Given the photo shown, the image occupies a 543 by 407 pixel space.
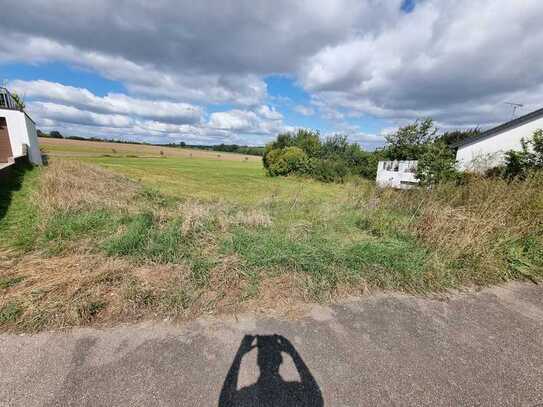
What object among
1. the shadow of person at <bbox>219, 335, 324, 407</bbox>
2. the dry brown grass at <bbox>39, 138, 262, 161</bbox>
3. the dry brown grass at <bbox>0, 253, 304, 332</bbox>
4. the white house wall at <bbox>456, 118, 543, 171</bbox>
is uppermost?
the white house wall at <bbox>456, 118, 543, 171</bbox>

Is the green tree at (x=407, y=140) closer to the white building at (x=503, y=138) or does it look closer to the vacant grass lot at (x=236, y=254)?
the white building at (x=503, y=138)

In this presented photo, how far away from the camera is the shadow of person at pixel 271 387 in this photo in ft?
5.76

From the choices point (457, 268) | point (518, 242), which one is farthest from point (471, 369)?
point (518, 242)

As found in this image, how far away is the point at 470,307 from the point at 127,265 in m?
4.70

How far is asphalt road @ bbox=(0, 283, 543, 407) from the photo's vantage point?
1793 mm

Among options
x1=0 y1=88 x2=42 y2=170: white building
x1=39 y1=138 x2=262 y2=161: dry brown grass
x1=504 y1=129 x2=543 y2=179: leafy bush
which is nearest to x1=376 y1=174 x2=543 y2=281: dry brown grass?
x1=504 y1=129 x2=543 y2=179: leafy bush

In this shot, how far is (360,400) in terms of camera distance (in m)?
1.81

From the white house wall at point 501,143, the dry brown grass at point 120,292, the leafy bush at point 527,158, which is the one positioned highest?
the white house wall at point 501,143

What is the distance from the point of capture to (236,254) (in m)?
3.58

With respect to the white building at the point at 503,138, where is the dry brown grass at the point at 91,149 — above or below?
below

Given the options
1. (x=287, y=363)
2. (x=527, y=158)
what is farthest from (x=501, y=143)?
(x=287, y=363)

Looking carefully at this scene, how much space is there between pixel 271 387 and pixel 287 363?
0.28 metres

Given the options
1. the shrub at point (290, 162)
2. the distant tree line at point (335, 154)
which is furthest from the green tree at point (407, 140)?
the shrub at point (290, 162)

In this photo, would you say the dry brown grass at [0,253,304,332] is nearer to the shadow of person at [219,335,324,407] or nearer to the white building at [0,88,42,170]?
the shadow of person at [219,335,324,407]
